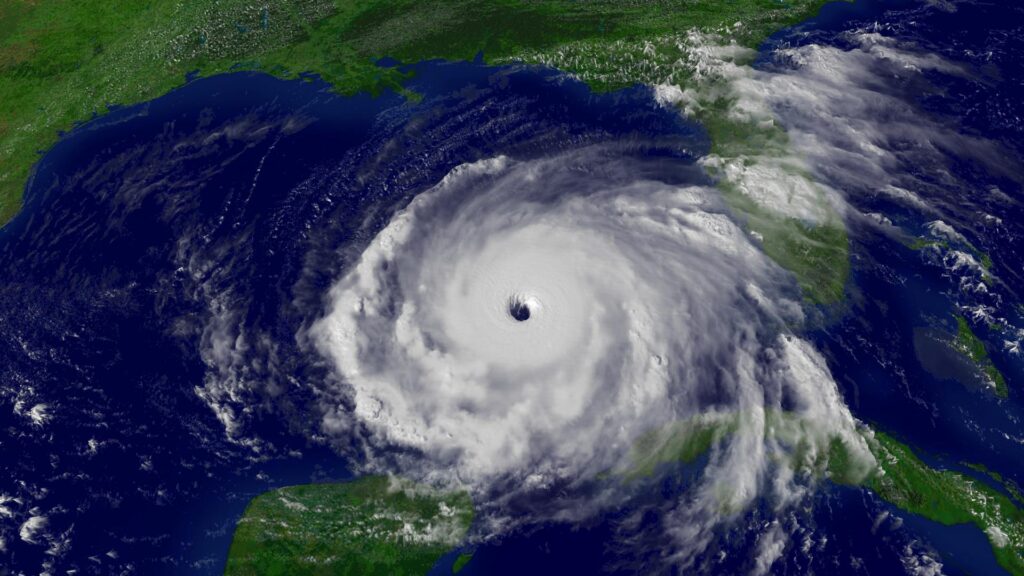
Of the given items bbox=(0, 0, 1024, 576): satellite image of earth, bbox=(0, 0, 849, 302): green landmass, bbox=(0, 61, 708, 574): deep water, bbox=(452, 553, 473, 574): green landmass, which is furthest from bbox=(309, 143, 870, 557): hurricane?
bbox=(0, 0, 849, 302): green landmass

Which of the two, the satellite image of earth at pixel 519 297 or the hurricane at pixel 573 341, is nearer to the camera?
the satellite image of earth at pixel 519 297

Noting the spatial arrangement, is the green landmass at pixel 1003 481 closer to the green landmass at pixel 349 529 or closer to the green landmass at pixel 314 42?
the green landmass at pixel 314 42

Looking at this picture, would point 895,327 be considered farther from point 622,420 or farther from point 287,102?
point 287,102

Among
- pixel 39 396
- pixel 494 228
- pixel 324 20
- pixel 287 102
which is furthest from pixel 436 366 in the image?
pixel 324 20

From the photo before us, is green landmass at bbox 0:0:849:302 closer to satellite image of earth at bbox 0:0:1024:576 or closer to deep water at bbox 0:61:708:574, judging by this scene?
satellite image of earth at bbox 0:0:1024:576

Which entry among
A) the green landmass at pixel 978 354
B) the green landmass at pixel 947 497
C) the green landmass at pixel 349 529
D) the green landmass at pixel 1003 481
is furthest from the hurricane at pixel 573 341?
the green landmass at pixel 978 354

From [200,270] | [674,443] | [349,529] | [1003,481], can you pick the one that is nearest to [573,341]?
[674,443]

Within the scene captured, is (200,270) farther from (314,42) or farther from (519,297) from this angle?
(314,42)
